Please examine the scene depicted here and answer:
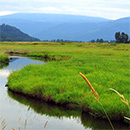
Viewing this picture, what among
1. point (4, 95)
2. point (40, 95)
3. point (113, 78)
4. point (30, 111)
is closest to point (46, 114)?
point (30, 111)

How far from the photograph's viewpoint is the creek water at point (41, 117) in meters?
10.5

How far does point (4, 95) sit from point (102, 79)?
20.7 ft

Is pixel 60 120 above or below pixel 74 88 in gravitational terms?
below

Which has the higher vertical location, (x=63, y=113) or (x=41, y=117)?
(x=63, y=113)

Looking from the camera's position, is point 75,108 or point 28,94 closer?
point 75,108

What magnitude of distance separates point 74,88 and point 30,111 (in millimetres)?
2776

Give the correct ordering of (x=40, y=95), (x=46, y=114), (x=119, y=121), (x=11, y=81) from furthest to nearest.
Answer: (x=11, y=81), (x=40, y=95), (x=46, y=114), (x=119, y=121)

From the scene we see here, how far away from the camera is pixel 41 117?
11672 millimetres

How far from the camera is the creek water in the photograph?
10.5 m

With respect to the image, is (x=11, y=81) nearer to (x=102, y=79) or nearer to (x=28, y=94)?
(x=28, y=94)

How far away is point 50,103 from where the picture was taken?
43.8ft

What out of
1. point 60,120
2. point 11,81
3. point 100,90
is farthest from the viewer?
point 11,81

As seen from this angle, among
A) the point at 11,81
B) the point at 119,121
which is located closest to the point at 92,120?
the point at 119,121

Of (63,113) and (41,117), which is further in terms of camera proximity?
(63,113)
